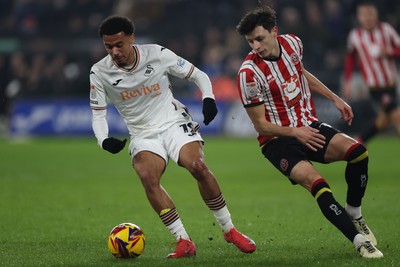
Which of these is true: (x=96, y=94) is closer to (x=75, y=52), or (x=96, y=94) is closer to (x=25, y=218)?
(x=25, y=218)

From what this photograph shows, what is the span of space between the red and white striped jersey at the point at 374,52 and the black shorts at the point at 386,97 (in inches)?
3.4

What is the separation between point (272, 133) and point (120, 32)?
151 centimetres

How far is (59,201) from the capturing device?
1072cm

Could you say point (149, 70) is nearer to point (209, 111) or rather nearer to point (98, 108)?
point (98, 108)

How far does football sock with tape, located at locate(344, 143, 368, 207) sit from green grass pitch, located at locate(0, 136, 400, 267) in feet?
1.43

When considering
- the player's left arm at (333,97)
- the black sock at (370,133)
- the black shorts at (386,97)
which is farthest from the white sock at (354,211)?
the black shorts at (386,97)

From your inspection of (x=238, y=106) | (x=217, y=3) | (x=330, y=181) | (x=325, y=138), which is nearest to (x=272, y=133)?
(x=325, y=138)

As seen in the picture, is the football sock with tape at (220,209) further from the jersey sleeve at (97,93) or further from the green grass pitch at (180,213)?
the jersey sleeve at (97,93)

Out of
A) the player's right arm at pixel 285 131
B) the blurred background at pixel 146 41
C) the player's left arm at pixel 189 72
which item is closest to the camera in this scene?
the player's right arm at pixel 285 131

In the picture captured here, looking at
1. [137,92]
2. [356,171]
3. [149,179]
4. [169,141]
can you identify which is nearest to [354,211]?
[356,171]

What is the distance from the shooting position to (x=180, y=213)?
9.57m

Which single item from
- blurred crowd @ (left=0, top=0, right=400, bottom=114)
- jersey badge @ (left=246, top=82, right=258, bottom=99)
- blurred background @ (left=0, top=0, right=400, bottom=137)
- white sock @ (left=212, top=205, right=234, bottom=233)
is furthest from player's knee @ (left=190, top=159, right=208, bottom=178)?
blurred crowd @ (left=0, top=0, right=400, bottom=114)

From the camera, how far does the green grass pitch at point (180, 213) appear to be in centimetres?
671

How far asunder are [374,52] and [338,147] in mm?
7370
